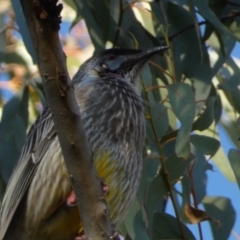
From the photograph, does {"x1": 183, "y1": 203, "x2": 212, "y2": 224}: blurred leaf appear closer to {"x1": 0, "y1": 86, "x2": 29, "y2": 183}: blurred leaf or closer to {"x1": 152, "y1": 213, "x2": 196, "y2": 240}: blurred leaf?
{"x1": 152, "y1": 213, "x2": 196, "y2": 240}: blurred leaf

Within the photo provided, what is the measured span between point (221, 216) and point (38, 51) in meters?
1.22

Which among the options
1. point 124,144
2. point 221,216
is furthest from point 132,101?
point 221,216

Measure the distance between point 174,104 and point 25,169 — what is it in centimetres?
52

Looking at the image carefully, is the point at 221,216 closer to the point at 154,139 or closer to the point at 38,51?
the point at 154,139

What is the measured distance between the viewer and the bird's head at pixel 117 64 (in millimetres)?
3176

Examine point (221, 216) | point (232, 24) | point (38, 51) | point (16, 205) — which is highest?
point (232, 24)

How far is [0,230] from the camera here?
2.77 metres

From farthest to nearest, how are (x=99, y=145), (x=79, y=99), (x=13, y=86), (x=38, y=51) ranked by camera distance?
(x=13, y=86) < (x=79, y=99) < (x=99, y=145) < (x=38, y=51)

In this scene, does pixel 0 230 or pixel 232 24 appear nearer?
pixel 0 230

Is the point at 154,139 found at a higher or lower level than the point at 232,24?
lower

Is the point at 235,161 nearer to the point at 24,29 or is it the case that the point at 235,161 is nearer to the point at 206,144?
the point at 206,144

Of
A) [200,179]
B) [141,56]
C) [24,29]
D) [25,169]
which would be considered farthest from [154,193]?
[24,29]

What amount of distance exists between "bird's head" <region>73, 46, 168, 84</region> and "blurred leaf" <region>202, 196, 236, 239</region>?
0.54 metres

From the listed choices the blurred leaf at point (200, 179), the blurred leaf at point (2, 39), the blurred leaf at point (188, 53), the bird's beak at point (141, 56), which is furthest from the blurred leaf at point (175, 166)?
the blurred leaf at point (2, 39)
